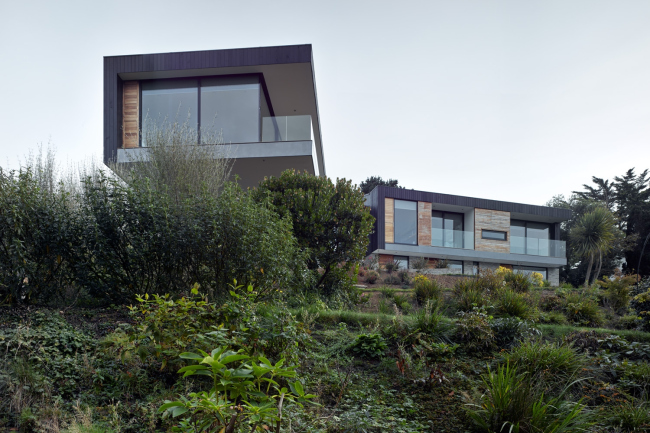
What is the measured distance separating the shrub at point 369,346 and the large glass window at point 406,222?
1820cm

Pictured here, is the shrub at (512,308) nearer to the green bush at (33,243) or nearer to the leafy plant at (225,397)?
the leafy plant at (225,397)

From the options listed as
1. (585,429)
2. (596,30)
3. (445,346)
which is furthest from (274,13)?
(585,429)

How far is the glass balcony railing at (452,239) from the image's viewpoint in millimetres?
23141

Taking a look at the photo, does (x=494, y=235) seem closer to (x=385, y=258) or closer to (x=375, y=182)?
(x=385, y=258)

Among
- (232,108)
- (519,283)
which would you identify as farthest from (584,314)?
(232,108)

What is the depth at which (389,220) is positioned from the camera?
22594mm

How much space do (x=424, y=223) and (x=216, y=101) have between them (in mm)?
14199

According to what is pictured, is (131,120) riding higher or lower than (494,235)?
higher

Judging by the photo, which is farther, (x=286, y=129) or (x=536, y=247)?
(x=536, y=247)

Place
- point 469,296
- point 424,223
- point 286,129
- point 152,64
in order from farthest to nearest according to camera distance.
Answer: point 424,223 < point 152,64 < point 286,129 < point 469,296

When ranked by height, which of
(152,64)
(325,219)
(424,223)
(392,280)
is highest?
(152,64)

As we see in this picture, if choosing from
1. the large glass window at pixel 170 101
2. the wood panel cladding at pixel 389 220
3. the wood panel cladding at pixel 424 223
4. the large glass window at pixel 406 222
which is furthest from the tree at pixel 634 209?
the large glass window at pixel 170 101

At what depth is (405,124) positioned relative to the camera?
15.7 meters

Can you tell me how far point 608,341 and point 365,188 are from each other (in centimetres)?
3399
